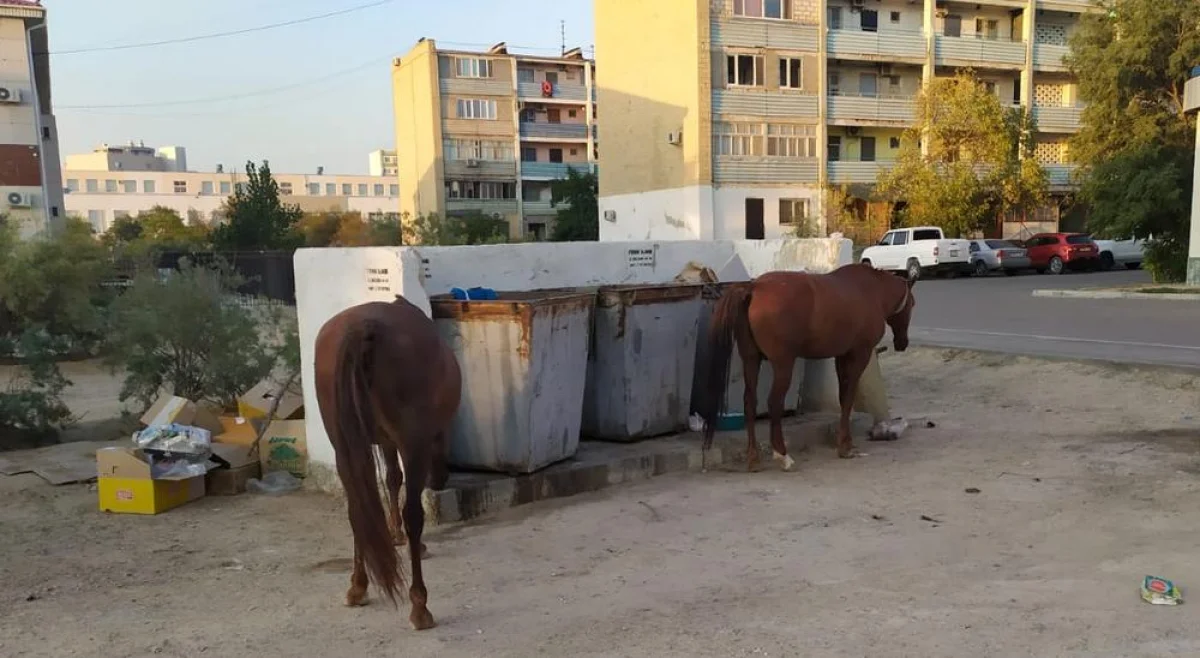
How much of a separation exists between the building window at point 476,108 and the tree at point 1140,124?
3935 cm

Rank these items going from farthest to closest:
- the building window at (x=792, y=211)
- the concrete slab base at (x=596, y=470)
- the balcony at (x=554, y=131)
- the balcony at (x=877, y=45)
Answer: the balcony at (x=554, y=131)
the balcony at (x=877, y=45)
the building window at (x=792, y=211)
the concrete slab base at (x=596, y=470)

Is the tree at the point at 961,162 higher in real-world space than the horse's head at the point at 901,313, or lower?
higher

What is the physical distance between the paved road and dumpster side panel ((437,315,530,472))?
298 inches

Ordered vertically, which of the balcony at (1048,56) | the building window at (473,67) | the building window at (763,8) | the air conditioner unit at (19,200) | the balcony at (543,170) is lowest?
the air conditioner unit at (19,200)

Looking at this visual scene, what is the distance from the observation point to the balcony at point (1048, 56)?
41.8m

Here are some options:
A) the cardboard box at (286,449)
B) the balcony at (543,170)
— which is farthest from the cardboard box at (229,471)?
the balcony at (543,170)

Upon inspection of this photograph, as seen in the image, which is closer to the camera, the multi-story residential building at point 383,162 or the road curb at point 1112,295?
the road curb at point 1112,295

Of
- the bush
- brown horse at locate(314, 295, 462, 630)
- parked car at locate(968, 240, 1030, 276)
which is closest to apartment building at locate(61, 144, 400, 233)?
parked car at locate(968, 240, 1030, 276)

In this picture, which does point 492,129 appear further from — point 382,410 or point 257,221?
point 382,410

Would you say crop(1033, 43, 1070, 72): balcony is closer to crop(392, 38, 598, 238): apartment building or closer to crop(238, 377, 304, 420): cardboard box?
crop(392, 38, 598, 238): apartment building

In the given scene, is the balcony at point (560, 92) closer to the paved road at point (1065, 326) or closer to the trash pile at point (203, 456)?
the paved road at point (1065, 326)

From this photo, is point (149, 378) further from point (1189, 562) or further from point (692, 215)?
point (692, 215)

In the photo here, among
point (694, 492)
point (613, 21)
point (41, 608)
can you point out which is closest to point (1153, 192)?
point (694, 492)

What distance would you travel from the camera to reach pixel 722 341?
610cm
